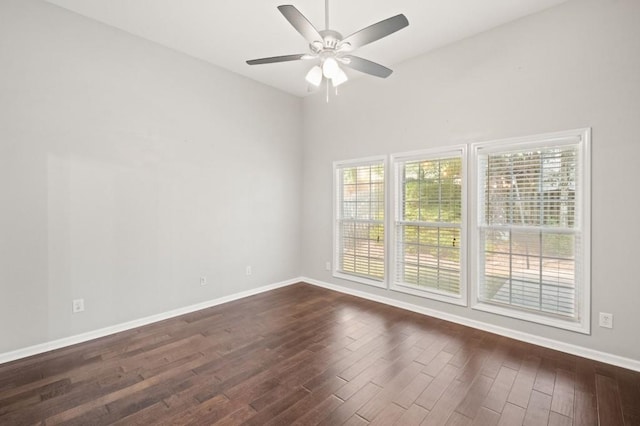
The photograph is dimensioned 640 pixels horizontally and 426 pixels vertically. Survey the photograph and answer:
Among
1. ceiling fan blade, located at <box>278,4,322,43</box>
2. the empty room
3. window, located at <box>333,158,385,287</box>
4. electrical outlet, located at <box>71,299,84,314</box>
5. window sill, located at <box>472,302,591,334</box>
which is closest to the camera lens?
ceiling fan blade, located at <box>278,4,322,43</box>

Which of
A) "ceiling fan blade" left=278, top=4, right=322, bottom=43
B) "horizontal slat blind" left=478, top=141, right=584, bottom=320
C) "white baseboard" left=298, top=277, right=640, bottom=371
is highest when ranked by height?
"ceiling fan blade" left=278, top=4, right=322, bottom=43

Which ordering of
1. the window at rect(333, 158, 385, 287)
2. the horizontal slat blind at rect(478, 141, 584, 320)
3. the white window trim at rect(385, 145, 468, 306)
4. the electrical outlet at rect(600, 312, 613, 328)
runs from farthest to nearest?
the window at rect(333, 158, 385, 287), the white window trim at rect(385, 145, 468, 306), the horizontal slat blind at rect(478, 141, 584, 320), the electrical outlet at rect(600, 312, 613, 328)

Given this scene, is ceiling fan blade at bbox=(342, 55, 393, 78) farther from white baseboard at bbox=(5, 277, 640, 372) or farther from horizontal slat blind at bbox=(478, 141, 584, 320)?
white baseboard at bbox=(5, 277, 640, 372)

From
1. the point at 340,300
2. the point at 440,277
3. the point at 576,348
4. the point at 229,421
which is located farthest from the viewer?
the point at 340,300

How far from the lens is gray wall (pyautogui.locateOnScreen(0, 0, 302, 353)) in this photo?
2.65 metres

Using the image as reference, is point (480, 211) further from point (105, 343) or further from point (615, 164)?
point (105, 343)

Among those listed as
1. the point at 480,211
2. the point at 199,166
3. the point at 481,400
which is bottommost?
the point at 481,400

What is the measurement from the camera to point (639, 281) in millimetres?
2459

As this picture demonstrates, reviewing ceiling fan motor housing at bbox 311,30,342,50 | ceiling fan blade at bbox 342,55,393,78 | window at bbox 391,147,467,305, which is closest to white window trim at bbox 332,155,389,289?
window at bbox 391,147,467,305

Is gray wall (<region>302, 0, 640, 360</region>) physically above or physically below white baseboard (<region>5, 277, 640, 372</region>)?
above

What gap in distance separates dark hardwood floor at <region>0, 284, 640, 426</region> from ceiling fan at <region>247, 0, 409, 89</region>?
252cm

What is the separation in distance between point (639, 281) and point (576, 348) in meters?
0.78

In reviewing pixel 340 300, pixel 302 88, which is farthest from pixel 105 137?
pixel 340 300

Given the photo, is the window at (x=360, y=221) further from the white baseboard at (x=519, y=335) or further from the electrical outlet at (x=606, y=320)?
the electrical outlet at (x=606, y=320)
